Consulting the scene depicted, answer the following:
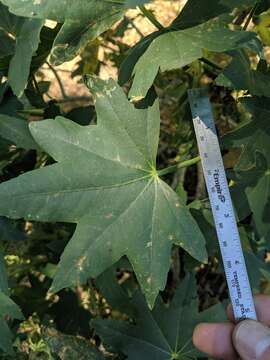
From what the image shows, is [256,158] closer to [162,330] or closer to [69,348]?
[162,330]

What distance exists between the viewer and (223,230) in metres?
1.14

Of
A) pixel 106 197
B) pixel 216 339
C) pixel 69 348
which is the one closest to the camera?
pixel 106 197

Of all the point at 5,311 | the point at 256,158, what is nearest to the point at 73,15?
the point at 256,158

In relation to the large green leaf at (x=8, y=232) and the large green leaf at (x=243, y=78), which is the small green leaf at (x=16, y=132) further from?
the large green leaf at (x=243, y=78)

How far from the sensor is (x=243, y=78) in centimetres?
100

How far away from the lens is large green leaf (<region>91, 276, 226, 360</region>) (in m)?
1.32

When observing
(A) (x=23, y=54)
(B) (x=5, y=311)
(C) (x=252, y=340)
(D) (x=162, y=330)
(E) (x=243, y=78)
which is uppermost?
(A) (x=23, y=54)

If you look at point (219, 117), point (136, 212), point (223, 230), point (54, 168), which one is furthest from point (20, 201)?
point (219, 117)

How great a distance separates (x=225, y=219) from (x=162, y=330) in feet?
1.15

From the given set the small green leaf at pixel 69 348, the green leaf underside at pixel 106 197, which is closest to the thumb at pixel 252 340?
the green leaf underside at pixel 106 197

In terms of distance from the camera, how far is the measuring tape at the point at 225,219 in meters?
1.14

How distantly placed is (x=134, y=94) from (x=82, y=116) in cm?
45

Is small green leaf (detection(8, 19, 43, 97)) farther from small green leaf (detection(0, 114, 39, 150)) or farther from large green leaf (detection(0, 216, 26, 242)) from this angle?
large green leaf (detection(0, 216, 26, 242))

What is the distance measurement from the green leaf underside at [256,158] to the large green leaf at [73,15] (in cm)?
29
